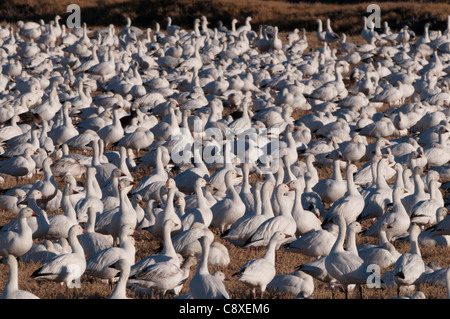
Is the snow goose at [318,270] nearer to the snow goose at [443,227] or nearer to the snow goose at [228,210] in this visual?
the snow goose at [443,227]

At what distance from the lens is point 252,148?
13398 millimetres

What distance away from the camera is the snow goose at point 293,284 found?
25.5ft

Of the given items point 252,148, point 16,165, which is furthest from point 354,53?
point 16,165

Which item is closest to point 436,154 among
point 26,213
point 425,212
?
point 425,212

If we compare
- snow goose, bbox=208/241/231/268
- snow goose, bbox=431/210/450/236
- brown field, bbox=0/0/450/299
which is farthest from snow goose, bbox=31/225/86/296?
brown field, bbox=0/0/450/299

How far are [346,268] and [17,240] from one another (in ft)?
11.0

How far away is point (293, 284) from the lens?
7805 mm

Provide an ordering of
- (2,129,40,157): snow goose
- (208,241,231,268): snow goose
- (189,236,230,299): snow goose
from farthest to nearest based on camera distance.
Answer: (2,129,40,157): snow goose → (208,241,231,268): snow goose → (189,236,230,299): snow goose

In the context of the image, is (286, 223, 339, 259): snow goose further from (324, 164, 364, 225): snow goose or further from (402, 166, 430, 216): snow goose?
(402, 166, 430, 216): snow goose

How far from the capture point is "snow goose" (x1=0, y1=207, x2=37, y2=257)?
8.62 m

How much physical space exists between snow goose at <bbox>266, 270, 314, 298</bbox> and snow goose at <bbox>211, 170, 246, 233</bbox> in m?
2.22

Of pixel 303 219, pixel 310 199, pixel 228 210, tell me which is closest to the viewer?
pixel 303 219

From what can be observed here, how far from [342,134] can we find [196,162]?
144 inches

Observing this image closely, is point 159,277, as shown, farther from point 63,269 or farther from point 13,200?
point 13,200
